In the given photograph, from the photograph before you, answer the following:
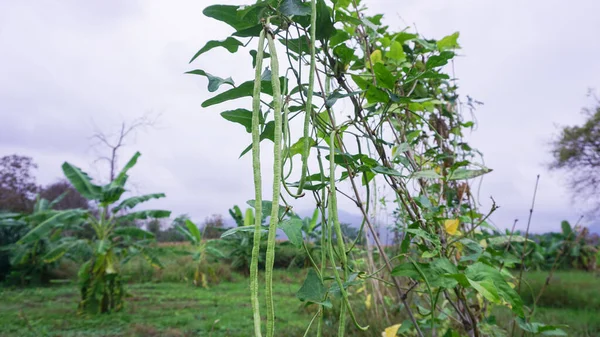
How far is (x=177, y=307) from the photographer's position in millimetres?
4457

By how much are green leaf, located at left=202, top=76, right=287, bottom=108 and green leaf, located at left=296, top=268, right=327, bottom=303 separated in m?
0.25

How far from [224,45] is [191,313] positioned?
13.6ft

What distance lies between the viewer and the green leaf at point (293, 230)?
362mm

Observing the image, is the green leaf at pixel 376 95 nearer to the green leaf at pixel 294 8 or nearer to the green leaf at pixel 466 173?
the green leaf at pixel 294 8

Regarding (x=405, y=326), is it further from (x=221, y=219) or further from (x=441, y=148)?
(x=221, y=219)

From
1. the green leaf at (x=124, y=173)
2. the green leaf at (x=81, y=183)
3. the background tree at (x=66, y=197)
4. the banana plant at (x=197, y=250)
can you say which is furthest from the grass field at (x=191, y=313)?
the background tree at (x=66, y=197)

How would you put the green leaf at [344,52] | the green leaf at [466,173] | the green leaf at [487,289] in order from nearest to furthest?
the green leaf at [487,289]
the green leaf at [344,52]
the green leaf at [466,173]

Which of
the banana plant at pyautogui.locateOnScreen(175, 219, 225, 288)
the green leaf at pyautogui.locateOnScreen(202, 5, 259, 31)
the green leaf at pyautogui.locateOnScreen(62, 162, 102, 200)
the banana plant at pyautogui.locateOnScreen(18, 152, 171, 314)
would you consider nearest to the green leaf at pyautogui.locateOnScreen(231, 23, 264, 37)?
the green leaf at pyautogui.locateOnScreen(202, 5, 259, 31)

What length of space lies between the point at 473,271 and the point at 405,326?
0.30 m

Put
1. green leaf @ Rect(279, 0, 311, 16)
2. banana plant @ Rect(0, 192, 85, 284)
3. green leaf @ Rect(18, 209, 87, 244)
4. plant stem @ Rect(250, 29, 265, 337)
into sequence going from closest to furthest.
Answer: plant stem @ Rect(250, 29, 265, 337), green leaf @ Rect(279, 0, 311, 16), green leaf @ Rect(18, 209, 87, 244), banana plant @ Rect(0, 192, 85, 284)

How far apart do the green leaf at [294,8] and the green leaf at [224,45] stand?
0.31ft

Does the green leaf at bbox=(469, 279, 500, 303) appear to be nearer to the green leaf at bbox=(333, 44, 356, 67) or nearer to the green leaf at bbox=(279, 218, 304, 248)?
the green leaf at bbox=(279, 218, 304, 248)

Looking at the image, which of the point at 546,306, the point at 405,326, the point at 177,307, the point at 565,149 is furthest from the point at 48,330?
the point at 565,149

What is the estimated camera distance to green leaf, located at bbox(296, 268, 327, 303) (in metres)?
0.46
